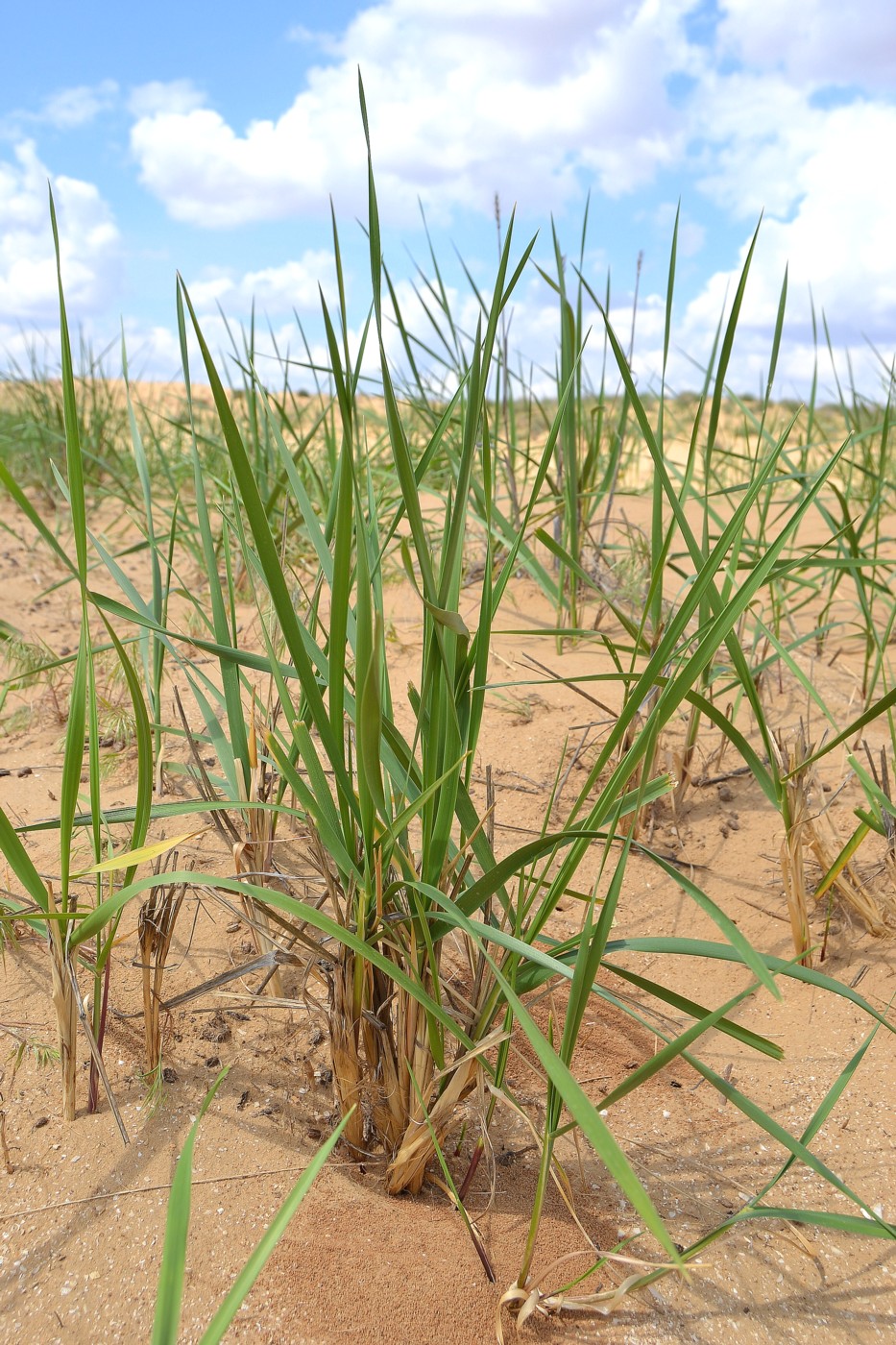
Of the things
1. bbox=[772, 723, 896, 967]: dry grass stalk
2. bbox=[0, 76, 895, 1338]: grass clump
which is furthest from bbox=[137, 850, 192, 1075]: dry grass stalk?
bbox=[772, 723, 896, 967]: dry grass stalk

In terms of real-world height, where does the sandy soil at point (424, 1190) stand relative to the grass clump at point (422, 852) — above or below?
below

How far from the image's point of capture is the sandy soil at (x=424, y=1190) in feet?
2.63

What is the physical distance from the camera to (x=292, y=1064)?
1.06 meters

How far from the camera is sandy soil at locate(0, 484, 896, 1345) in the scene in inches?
31.5

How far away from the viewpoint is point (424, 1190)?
3.05 ft

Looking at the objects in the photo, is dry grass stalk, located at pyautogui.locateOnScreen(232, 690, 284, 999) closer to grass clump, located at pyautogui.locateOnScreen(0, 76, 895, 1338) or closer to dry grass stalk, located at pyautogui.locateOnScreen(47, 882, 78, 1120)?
grass clump, located at pyautogui.locateOnScreen(0, 76, 895, 1338)

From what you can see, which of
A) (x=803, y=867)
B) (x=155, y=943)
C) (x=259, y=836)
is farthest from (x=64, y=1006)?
(x=803, y=867)

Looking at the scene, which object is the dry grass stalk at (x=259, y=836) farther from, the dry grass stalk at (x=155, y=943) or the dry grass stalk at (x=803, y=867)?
the dry grass stalk at (x=803, y=867)

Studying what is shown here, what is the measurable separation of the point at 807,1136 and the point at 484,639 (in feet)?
1.48

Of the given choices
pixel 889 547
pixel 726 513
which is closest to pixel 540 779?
pixel 889 547

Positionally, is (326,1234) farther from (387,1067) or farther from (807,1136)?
(807,1136)

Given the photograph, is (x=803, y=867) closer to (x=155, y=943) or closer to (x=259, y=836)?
(x=259, y=836)

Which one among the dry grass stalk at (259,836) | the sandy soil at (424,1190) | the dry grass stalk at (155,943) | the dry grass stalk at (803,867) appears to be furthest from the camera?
the dry grass stalk at (803,867)

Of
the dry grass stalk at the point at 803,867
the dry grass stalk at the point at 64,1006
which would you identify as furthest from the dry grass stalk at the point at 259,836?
the dry grass stalk at the point at 803,867
